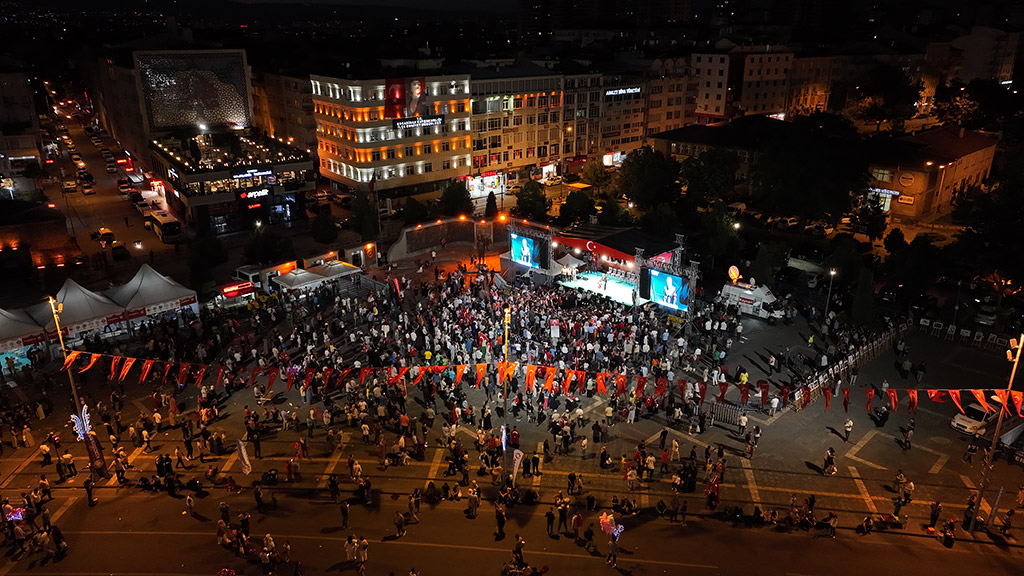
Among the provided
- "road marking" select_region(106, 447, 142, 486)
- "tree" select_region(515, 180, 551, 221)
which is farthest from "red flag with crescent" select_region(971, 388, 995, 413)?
"tree" select_region(515, 180, 551, 221)

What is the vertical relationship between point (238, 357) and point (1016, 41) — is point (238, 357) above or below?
below

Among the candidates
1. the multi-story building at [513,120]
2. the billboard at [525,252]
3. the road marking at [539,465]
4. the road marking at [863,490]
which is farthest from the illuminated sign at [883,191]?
the road marking at [539,465]

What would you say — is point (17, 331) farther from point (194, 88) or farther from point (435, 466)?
point (194, 88)

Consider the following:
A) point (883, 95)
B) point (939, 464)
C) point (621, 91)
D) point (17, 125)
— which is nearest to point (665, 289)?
point (939, 464)

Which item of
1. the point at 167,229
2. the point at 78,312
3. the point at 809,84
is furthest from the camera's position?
the point at 809,84

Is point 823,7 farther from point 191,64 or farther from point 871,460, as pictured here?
point 871,460

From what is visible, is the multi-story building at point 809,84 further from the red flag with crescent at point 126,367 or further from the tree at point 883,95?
the red flag with crescent at point 126,367

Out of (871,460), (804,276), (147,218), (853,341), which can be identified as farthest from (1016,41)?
(147,218)
